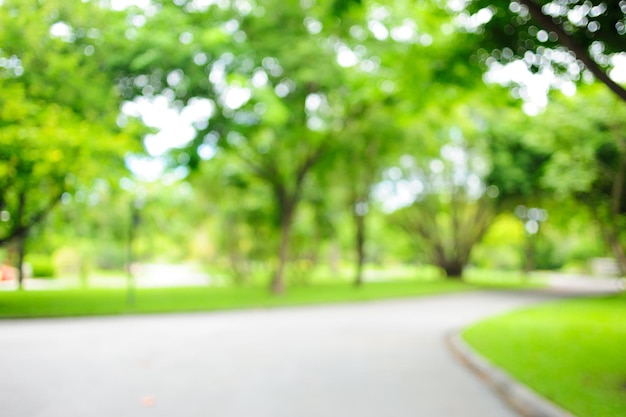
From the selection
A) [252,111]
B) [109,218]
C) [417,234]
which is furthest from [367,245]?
[252,111]

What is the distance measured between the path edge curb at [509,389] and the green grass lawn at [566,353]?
0.12 m

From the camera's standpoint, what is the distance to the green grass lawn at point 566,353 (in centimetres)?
A: 536

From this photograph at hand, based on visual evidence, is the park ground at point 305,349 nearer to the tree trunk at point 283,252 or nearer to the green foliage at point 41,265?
the green foliage at point 41,265

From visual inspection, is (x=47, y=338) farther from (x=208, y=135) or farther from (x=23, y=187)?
(x=208, y=135)

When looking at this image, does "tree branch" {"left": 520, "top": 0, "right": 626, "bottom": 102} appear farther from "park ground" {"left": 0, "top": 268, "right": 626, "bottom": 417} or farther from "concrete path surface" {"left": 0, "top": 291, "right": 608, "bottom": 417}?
"concrete path surface" {"left": 0, "top": 291, "right": 608, "bottom": 417}

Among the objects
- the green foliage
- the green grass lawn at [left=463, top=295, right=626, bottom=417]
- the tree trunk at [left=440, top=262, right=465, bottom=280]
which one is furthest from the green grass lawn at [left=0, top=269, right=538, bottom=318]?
the tree trunk at [left=440, top=262, right=465, bottom=280]

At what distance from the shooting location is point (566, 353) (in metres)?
7.79

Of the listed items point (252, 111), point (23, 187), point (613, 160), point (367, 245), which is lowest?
point (367, 245)

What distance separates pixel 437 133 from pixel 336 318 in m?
13.6

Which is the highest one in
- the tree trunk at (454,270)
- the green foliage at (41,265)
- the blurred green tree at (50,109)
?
the blurred green tree at (50,109)

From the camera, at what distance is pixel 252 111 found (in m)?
15.8

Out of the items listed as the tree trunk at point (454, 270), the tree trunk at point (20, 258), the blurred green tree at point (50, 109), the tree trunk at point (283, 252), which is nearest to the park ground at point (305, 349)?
the tree trunk at point (20, 258)

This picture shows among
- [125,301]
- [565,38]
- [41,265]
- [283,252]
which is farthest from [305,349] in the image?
[283,252]

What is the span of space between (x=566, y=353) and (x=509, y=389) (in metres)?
2.32
